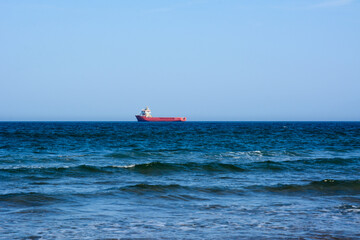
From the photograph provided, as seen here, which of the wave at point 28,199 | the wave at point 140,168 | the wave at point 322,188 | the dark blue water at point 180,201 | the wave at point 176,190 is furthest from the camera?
the wave at point 140,168

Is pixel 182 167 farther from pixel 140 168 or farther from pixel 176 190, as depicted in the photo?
pixel 176 190

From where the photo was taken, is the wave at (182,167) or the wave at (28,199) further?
the wave at (182,167)

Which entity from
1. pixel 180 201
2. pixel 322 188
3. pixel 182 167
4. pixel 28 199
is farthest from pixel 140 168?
pixel 322 188

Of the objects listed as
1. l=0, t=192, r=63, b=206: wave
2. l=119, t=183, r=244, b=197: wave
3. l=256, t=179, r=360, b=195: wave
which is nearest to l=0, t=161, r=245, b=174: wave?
l=119, t=183, r=244, b=197: wave

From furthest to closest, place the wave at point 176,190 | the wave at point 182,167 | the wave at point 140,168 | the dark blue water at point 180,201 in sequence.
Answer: the wave at point 182,167 < the wave at point 140,168 < the wave at point 176,190 < the dark blue water at point 180,201

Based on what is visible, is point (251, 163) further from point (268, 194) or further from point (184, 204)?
point (184, 204)

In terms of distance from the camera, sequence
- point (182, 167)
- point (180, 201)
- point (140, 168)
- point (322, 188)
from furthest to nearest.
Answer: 1. point (182, 167)
2. point (140, 168)
3. point (322, 188)
4. point (180, 201)

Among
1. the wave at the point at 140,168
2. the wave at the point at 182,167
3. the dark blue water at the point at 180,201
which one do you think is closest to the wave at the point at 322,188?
the dark blue water at the point at 180,201

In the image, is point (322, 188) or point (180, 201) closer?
point (180, 201)

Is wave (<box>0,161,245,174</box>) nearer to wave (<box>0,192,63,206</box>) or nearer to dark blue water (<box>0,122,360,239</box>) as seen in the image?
dark blue water (<box>0,122,360,239</box>)

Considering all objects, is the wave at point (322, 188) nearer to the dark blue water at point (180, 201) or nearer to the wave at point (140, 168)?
the dark blue water at point (180, 201)

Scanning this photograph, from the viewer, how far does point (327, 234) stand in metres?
8.25

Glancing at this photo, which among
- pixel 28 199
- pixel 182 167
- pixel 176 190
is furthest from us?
pixel 182 167

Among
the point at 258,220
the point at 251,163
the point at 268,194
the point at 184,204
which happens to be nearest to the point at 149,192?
the point at 184,204
